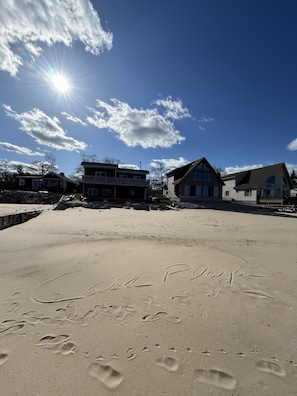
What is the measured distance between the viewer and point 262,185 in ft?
116

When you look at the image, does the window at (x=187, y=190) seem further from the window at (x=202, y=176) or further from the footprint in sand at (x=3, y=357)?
the footprint in sand at (x=3, y=357)

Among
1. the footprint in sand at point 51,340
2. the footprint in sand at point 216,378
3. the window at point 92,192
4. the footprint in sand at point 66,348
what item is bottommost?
the footprint in sand at point 216,378

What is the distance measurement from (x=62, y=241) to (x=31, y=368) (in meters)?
5.53

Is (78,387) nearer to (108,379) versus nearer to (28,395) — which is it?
(108,379)

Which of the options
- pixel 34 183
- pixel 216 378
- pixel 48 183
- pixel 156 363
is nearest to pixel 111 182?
pixel 48 183

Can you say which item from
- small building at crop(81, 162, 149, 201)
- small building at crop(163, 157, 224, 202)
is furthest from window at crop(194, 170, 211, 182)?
small building at crop(81, 162, 149, 201)

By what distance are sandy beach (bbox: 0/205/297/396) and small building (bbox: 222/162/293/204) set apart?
33525 mm

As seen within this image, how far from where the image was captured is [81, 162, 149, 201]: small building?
30.1 meters

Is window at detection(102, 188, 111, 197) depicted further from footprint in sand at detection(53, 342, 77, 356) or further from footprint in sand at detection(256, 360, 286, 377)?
footprint in sand at detection(256, 360, 286, 377)

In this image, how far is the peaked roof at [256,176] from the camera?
36062 millimetres

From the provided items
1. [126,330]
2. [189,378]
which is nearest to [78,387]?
[126,330]

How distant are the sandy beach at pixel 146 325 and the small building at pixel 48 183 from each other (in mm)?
39261

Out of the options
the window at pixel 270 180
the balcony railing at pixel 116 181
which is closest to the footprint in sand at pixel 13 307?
the balcony railing at pixel 116 181

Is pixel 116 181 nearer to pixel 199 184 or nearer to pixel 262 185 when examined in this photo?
pixel 199 184
